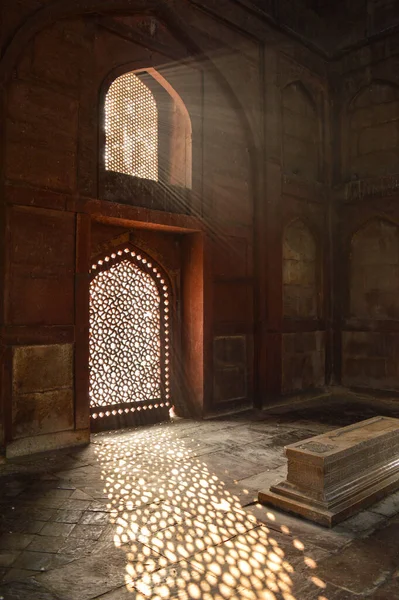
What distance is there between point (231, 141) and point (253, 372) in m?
3.44

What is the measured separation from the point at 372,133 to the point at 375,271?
8.04ft

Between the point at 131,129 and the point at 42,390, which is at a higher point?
the point at 131,129

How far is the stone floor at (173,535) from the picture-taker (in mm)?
2539

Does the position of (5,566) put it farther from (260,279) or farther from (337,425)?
(260,279)

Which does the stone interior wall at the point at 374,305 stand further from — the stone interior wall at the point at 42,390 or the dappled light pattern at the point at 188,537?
the stone interior wall at the point at 42,390

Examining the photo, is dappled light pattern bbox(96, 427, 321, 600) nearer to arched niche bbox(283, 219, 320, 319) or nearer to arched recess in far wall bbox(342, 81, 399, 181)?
arched niche bbox(283, 219, 320, 319)

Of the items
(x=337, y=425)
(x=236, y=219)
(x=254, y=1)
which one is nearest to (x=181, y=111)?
(x=236, y=219)

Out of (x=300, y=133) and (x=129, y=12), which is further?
(x=300, y=133)

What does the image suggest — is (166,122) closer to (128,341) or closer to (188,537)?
(128,341)

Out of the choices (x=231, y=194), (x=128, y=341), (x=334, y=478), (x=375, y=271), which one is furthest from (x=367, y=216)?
(x=334, y=478)

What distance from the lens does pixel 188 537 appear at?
122 inches

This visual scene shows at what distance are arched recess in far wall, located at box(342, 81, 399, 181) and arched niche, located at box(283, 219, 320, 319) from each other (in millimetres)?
1473

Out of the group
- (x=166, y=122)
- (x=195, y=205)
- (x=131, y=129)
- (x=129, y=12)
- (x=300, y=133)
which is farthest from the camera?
(x=300, y=133)

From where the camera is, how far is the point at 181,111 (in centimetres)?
661
